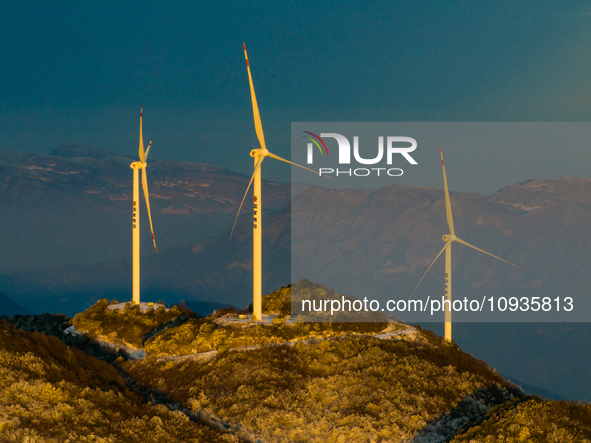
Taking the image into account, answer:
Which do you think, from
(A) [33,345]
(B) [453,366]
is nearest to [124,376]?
(A) [33,345]

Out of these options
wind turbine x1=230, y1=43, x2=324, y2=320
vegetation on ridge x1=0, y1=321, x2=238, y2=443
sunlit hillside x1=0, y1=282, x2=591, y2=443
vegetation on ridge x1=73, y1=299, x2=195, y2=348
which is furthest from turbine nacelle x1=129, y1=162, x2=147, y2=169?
vegetation on ridge x1=0, y1=321, x2=238, y2=443

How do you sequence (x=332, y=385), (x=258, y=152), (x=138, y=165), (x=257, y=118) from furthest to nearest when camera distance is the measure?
(x=138, y=165) → (x=257, y=118) → (x=258, y=152) → (x=332, y=385)

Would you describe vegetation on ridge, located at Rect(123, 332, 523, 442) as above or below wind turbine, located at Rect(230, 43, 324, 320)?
below

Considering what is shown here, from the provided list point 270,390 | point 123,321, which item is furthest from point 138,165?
point 270,390

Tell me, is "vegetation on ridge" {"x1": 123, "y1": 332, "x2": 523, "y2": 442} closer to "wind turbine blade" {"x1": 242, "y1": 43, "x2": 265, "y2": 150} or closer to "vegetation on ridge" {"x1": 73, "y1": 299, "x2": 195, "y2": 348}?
"vegetation on ridge" {"x1": 73, "y1": 299, "x2": 195, "y2": 348}

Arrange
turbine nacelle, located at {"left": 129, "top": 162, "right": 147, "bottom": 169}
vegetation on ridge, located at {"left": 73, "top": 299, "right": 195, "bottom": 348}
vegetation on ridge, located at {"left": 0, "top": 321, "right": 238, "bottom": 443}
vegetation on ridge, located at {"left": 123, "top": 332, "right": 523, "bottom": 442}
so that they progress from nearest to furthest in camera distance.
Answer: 1. vegetation on ridge, located at {"left": 0, "top": 321, "right": 238, "bottom": 443}
2. vegetation on ridge, located at {"left": 123, "top": 332, "right": 523, "bottom": 442}
3. vegetation on ridge, located at {"left": 73, "top": 299, "right": 195, "bottom": 348}
4. turbine nacelle, located at {"left": 129, "top": 162, "right": 147, "bottom": 169}

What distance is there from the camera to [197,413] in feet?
126

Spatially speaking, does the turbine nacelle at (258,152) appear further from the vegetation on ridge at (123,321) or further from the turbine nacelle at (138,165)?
the vegetation on ridge at (123,321)

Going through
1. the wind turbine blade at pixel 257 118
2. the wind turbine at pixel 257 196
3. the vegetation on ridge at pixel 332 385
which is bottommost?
the vegetation on ridge at pixel 332 385

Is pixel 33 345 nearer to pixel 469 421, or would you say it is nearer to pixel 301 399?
pixel 301 399

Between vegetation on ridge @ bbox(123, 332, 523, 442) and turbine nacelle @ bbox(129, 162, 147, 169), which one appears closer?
vegetation on ridge @ bbox(123, 332, 523, 442)

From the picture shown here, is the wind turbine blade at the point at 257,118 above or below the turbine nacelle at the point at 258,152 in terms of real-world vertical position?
above

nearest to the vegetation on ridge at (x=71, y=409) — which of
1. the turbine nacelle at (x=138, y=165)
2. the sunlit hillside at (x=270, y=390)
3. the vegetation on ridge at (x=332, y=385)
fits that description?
the sunlit hillside at (x=270, y=390)

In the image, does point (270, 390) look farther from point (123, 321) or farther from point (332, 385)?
point (123, 321)
